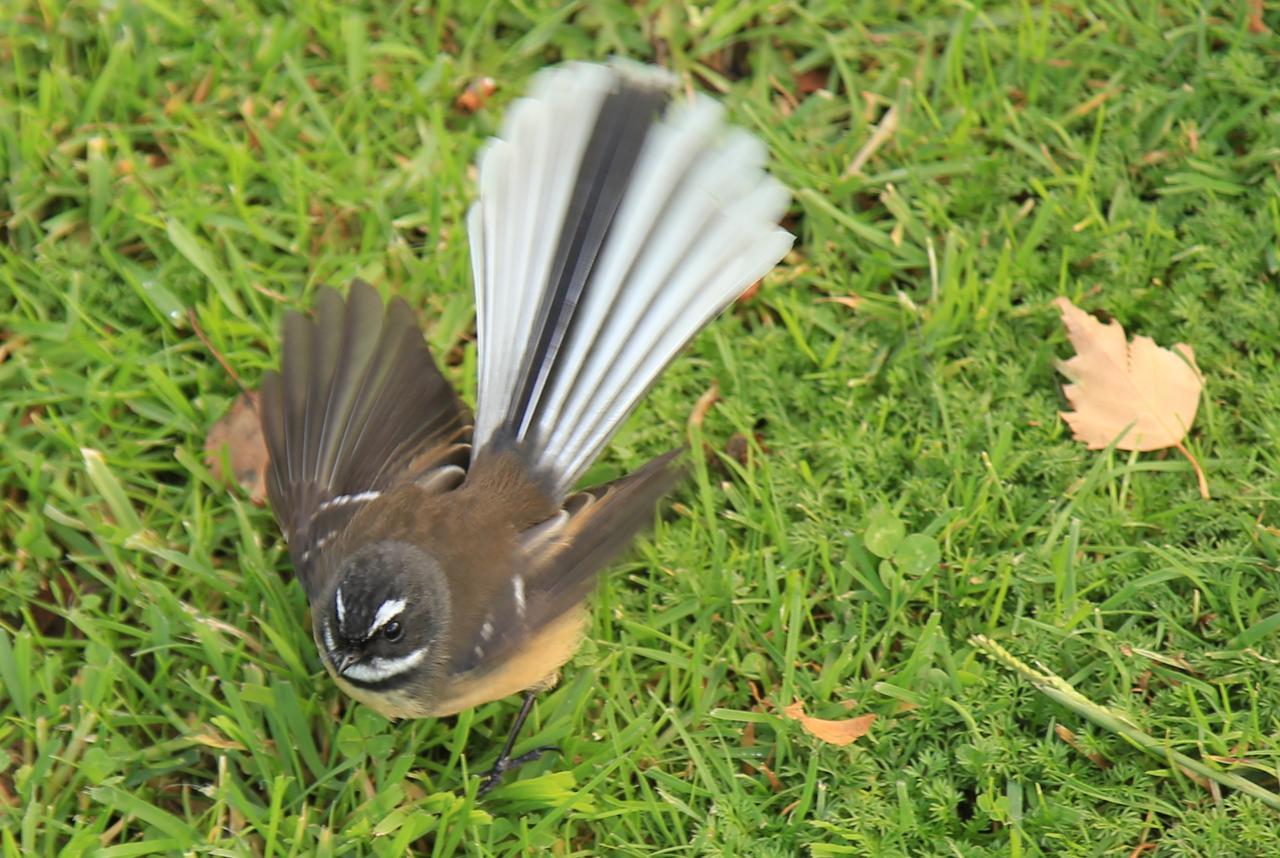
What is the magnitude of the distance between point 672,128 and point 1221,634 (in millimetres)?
2269

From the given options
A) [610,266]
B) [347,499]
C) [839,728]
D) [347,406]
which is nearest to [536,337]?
[610,266]

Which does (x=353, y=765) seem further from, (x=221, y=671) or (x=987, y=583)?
(x=987, y=583)

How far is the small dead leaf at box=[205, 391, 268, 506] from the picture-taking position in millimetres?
4828

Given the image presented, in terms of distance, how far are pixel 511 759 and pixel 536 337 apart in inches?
50.8

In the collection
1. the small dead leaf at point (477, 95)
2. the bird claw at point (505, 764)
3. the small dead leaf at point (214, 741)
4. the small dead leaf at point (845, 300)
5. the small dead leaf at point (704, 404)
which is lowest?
the bird claw at point (505, 764)

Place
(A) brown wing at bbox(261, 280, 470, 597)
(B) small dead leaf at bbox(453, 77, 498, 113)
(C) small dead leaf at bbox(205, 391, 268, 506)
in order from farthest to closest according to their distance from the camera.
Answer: (B) small dead leaf at bbox(453, 77, 498, 113) → (C) small dead leaf at bbox(205, 391, 268, 506) → (A) brown wing at bbox(261, 280, 470, 597)

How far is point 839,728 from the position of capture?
4.23 metres

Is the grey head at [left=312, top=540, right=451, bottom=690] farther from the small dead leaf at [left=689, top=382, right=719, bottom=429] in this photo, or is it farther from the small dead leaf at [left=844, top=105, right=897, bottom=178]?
the small dead leaf at [left=844, top=105, right=897, bottom=178]

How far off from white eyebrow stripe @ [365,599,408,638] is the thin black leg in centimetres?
58

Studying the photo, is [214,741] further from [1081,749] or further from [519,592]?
[1081,749]

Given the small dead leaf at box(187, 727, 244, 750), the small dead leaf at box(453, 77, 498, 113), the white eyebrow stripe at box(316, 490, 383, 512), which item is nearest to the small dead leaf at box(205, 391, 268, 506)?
the white eyebrow stripe at box(316, 490, 383, 512)

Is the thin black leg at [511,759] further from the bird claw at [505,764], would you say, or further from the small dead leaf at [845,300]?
the small dead leaf at [845,300]

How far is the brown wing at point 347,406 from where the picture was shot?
4.39m

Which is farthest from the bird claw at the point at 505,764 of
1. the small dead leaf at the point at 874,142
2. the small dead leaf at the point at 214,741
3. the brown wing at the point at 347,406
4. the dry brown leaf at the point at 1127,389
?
the small dead leaf at the point at 874,142
